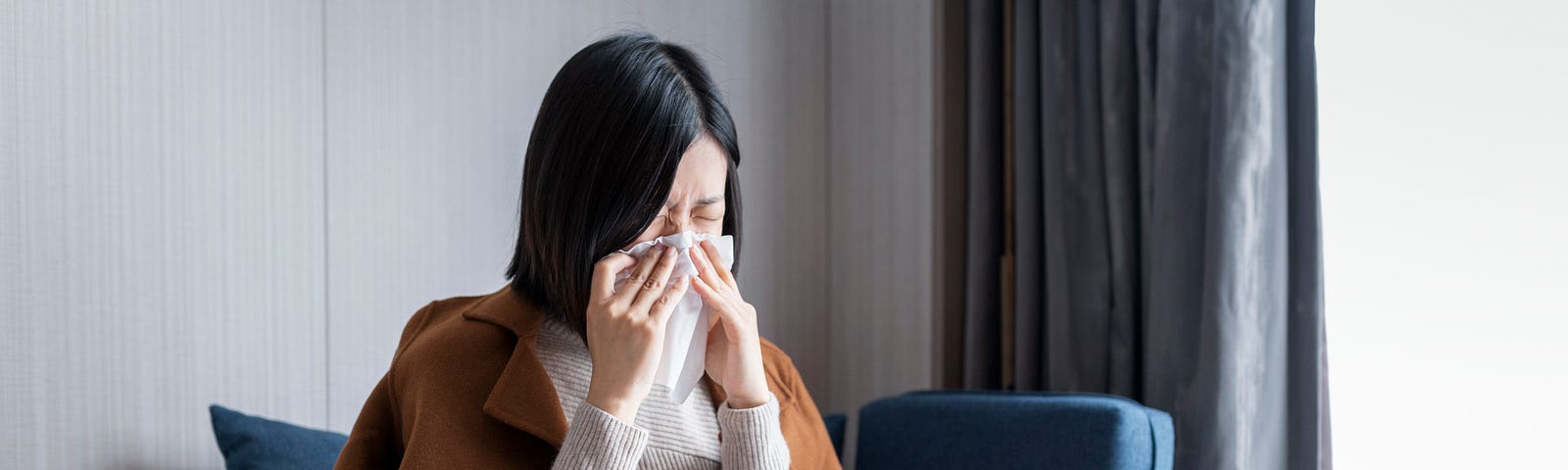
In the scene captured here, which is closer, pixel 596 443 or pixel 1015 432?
pixel 596 443

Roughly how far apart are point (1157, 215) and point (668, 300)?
3.45ft

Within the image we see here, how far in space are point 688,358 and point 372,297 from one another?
87cm

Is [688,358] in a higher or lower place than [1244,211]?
lower

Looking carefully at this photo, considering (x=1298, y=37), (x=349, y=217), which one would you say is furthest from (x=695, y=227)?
(x=1298, y=37)

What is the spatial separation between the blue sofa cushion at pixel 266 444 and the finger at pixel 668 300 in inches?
27.2

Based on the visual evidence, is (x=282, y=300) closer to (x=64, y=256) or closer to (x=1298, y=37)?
(x=64, y=256)

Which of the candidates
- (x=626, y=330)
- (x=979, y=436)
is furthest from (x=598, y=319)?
(x=979, y=436)

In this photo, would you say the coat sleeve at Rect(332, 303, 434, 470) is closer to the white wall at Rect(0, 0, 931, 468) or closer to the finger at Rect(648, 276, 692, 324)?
the finger at Rect(648, 276, 692, 324)

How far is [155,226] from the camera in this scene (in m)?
1.60

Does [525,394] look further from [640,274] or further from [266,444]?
[266,444]

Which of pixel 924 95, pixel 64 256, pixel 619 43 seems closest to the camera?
pixel 619 43

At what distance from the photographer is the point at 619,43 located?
3.79 feet

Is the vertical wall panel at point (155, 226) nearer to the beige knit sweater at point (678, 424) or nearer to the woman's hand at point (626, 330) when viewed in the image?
the beige knit sweater at point (678, 424)

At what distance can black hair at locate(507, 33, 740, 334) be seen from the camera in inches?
43.3
